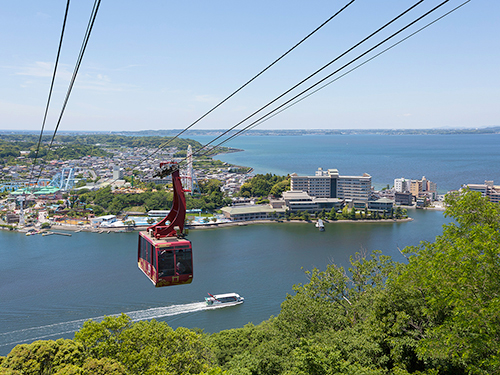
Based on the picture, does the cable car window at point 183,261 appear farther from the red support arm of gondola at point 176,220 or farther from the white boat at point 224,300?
the white boat at point 224,300

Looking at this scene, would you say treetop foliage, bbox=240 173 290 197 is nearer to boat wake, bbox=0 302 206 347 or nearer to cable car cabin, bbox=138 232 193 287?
boat wake, bbox=0 302 206 347

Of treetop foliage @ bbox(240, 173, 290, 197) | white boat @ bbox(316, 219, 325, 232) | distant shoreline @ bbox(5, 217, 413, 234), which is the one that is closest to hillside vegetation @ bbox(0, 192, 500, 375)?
white boat @ bbox(316, 219, 325, 232)

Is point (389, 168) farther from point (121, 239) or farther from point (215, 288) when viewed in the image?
point (215, 288)

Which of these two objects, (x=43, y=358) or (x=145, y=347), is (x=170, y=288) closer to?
(x=145, y=347)

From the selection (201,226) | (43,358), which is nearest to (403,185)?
(201,226)

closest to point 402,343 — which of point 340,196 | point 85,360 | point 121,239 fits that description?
point 85,360
